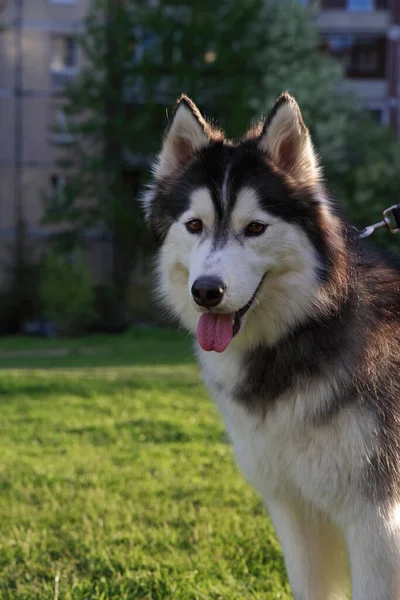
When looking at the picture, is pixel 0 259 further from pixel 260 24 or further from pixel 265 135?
pixel 265 135

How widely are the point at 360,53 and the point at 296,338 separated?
30.8 m

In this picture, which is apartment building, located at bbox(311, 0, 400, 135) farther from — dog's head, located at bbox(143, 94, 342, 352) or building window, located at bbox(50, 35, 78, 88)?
dog's head, located at bbox(143, 94, 342, 352)

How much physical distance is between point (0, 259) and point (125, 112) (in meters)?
7.55

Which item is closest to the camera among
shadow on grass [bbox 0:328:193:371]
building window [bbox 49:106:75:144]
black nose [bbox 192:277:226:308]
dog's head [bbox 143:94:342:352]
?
black nose [bbox 192:277:226:308]

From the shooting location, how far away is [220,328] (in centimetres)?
324

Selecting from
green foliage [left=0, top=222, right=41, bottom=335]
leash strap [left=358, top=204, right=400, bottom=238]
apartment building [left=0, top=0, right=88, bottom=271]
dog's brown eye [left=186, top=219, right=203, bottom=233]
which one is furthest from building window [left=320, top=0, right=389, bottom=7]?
dog's brown eye [left=186, top=219, right=203, bottom=233]

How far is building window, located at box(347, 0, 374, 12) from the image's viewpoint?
3148cm

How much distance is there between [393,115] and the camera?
1241 inches

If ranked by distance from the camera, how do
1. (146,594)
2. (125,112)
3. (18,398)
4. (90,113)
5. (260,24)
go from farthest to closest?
(90,113) < (125,112) < (260,24) < (18,398) < (146,594)

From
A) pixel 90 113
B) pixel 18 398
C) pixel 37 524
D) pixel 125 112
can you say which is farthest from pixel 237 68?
pixel 37 524

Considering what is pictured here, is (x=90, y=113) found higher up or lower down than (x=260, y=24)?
lower down

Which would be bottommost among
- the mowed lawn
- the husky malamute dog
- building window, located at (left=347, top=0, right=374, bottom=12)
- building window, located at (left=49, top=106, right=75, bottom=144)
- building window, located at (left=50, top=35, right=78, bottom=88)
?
the mowed lawn

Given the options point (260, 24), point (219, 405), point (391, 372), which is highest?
point (260, 24)

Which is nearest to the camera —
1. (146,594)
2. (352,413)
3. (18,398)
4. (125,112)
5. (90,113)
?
(352,413)
